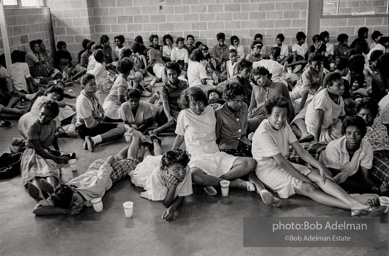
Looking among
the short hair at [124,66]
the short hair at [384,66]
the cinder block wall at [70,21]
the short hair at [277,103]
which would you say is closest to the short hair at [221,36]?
the cinder block wall at [70,21]

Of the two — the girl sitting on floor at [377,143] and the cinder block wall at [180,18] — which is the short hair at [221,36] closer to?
the cinder block wall at [180,18]

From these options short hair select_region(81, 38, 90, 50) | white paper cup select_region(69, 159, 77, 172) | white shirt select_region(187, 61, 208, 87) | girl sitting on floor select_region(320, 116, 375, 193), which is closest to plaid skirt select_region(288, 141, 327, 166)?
girl sitting on floor select_region(320, 116, 375, 193)

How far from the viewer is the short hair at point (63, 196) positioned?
2988mm

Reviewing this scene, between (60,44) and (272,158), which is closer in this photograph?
(272,158)

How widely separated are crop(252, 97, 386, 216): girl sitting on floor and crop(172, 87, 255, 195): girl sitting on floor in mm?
171

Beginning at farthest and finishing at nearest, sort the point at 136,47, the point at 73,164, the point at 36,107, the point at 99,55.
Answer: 1. the point at 136,47
2. the point at 99,55
3. the point at 36,107
4. the point at 73,164

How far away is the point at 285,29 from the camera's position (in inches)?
377

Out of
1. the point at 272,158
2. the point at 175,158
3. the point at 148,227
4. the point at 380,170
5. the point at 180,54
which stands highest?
the point at 180,54

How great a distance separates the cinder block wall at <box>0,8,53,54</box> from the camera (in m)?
7.92

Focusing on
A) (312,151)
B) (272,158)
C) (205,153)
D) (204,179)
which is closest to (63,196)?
(204,179)

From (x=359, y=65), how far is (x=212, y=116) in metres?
3.26

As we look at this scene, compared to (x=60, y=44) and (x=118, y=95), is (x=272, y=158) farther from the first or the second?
(x=60, y=44)

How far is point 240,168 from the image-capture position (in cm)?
333

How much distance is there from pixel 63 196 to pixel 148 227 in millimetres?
709
